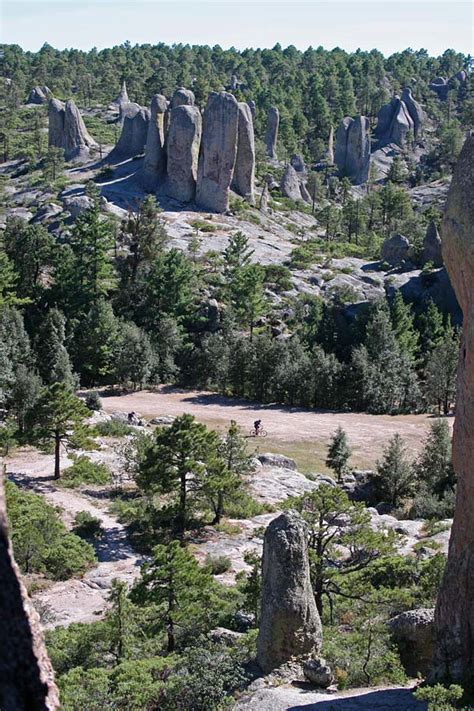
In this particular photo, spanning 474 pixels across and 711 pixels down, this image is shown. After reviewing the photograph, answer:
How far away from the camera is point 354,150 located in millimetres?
108188

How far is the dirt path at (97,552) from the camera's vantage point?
71.4ft

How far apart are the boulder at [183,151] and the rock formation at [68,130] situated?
17646 mm

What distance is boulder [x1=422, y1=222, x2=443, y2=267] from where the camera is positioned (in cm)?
6556

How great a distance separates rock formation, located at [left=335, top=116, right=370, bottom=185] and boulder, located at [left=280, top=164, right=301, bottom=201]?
55.6 feet

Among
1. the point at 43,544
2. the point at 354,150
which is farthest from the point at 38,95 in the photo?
the point at 43,544

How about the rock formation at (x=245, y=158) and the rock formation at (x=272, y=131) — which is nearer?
the rock formation at (x=245, y=158)

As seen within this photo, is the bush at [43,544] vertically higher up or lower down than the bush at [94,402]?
lower down

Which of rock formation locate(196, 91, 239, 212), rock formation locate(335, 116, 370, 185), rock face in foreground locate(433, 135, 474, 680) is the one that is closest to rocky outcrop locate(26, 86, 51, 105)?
rock formation locate(335, 116, 370, 185)

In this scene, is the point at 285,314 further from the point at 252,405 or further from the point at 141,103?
the point at 141,103

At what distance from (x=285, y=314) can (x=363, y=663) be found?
44.5m

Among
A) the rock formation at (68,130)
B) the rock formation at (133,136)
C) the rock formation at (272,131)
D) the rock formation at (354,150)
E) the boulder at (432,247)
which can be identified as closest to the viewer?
the boulder at (432,247)

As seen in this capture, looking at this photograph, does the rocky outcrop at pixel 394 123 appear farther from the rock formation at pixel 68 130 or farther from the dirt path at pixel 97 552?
the dirt path at pixel 97 552

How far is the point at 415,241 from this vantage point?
71.4 m

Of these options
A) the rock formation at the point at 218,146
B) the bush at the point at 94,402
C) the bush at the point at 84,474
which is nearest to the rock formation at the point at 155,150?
the rock formation at the point at 218,146
